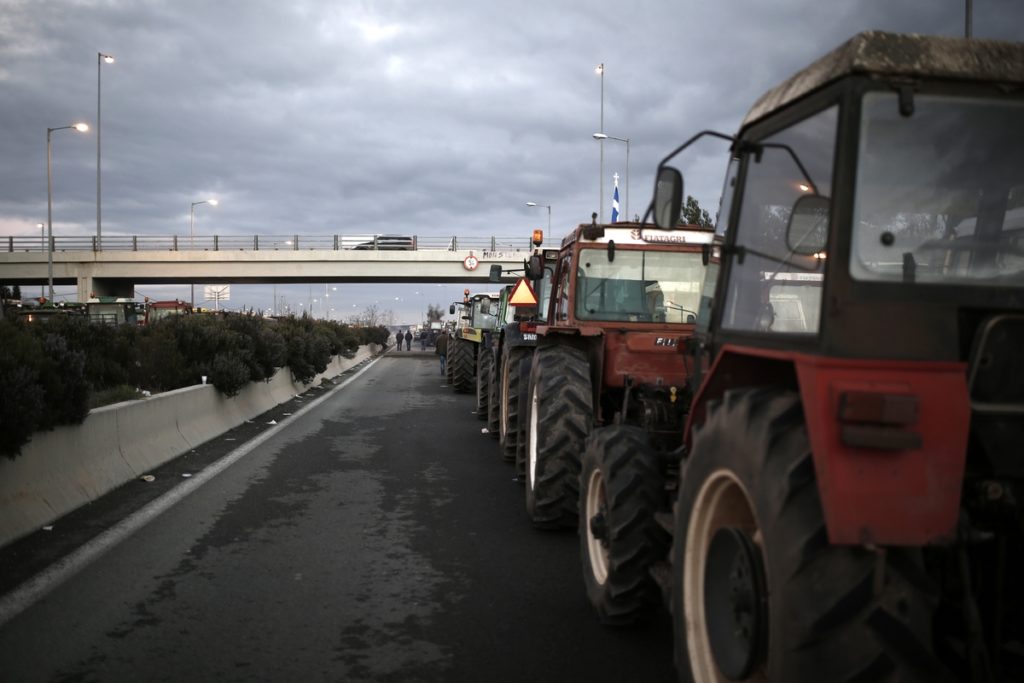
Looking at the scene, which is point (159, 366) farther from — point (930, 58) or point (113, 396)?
point (930, 58)

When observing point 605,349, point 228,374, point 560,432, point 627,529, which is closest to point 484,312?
point 228,374

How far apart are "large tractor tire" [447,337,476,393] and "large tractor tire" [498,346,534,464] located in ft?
41.4

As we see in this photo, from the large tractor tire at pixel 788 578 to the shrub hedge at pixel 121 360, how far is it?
5598 millimetres

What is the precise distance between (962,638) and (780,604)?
2.28 ft

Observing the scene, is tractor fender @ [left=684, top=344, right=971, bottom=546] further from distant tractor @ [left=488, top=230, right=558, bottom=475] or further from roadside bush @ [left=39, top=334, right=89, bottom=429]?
roadside bush @ [left=39, top=334, right=89, bottom=429]

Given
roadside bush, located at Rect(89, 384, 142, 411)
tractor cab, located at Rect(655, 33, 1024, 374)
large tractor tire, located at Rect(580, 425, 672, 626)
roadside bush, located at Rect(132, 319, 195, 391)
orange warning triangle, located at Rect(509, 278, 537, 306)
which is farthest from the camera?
orange warning triangle, located at Rect(509, 278, 537, 306)

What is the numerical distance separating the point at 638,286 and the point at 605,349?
1.04m

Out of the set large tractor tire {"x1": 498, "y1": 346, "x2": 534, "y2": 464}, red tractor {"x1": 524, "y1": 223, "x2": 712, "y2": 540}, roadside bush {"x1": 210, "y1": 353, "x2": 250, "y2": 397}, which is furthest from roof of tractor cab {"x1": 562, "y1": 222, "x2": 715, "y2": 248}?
roadside bush {"x1": 210, "y1": 353, "x2": 250, "y2": 397}

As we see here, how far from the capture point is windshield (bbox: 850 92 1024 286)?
2.92 meters

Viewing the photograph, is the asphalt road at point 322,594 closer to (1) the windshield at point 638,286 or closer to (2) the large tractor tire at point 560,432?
(2) the large tractor tire at point 560,432

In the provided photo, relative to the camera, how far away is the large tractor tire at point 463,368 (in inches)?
918

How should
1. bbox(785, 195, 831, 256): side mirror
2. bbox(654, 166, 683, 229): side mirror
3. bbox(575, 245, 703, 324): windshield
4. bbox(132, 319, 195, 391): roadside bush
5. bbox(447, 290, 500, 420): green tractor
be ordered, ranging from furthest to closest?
bbox(447, 290, 500, 420): green tractor, bbox(132, 319, 195, 391): roadside bush, bbox(575, 245, 703, 324): windshield, bbox(654, 166, 683, 229): side mirror, bbox(785, 195, 831, 256): side mirror

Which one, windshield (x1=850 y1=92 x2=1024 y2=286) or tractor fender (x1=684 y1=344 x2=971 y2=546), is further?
windshield (x1=850 y1=92 x2=1024 y2=286)

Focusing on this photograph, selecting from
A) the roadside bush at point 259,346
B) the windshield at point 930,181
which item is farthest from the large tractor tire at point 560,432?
the roadside bush at point 259,346
